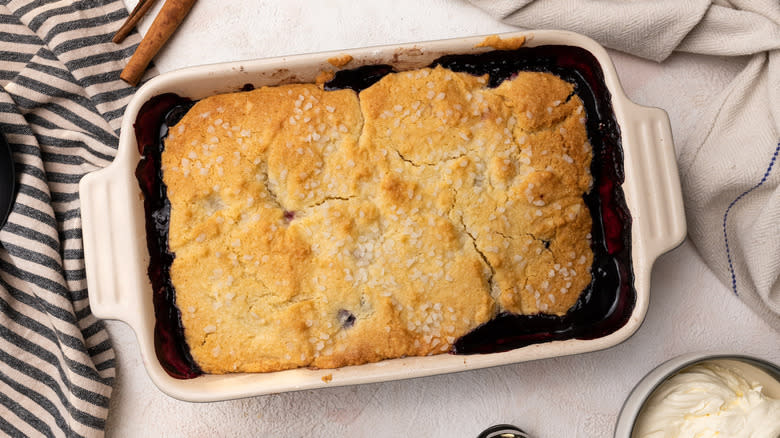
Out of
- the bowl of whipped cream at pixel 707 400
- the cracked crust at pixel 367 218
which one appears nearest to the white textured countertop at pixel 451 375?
the bowl of whipped cream at pixel 707 400

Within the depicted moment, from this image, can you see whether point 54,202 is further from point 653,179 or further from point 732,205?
point 732,205

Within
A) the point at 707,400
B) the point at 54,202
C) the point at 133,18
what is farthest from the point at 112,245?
the point at 707,400

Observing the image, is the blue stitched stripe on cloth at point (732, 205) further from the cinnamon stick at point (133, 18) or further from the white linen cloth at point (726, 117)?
the cinnamon stick at point (133, 18)

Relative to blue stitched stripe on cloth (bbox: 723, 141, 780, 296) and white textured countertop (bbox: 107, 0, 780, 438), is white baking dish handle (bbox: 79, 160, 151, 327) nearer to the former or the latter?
white textured countertop (bbox: 107, 0, 780, 438)

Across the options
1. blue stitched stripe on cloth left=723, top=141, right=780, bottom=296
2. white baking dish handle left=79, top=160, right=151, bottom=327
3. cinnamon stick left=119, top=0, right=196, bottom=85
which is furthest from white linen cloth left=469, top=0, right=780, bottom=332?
white baking dish handle left=79, top=160, right=151, bottom=327

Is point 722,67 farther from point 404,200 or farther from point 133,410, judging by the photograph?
point 133,410
